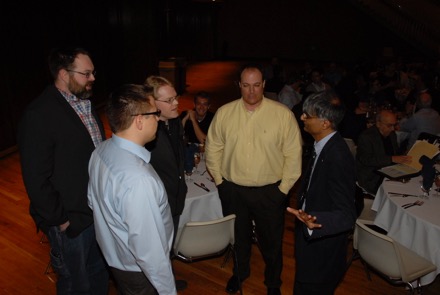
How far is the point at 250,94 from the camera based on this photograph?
2688mm

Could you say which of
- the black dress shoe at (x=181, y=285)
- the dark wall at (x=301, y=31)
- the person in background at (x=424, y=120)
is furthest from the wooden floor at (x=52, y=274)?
the dark wall at (x=301, y=31)

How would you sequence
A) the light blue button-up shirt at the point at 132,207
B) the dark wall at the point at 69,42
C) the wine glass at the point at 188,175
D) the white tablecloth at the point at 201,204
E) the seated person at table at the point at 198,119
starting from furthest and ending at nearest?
1. the dark wall at the point at 69,42
2. the seated person at table at the point at 198,119
3. the wine glass at the point at 188,175
4. the white tablecloth at the point at 201,204
5. the light blue button-up shirt at the point at 132,207

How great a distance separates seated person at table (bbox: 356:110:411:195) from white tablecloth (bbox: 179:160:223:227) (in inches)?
65.8

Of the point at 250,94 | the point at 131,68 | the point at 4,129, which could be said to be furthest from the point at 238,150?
the point at 131,68

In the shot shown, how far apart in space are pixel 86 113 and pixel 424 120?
4603mm

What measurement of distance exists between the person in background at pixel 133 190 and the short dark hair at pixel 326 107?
3.05 ft

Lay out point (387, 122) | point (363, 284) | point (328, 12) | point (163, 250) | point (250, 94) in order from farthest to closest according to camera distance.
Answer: point (328, 12)
point (387, 122)
point (363, 284)
point (250, 94)
point (163, 250)

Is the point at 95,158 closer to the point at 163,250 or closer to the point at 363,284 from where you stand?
the point at 163,250

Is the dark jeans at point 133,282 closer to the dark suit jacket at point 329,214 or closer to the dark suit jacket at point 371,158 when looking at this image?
the dark suit jacket at point 329,214

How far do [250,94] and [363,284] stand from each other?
2050mm

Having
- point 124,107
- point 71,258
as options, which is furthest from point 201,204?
point 124,107

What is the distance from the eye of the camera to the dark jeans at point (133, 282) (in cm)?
200

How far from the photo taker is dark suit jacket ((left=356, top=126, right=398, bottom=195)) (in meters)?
3.78

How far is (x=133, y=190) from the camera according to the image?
5.39 feet
